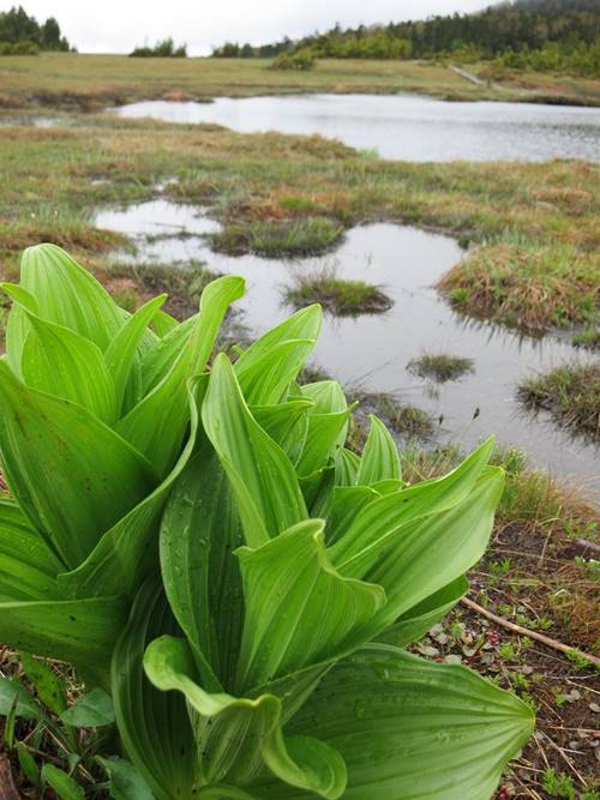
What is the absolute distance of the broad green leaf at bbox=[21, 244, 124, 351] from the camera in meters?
1.20

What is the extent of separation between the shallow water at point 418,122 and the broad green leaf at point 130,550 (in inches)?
918

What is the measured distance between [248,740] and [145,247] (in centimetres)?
1001

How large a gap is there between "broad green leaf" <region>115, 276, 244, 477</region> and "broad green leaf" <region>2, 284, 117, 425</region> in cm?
7

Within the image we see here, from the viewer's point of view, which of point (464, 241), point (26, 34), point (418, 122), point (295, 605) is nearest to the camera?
point (295, 605)

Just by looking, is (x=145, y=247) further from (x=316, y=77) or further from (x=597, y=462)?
(x=316, y=77)

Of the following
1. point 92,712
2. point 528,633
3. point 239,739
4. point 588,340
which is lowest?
point 588,340

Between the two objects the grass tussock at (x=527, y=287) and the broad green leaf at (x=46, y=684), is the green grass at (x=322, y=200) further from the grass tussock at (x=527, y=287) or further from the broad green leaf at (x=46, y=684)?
the broad green leaf at (x=46, y=684)

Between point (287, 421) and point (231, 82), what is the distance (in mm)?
69009

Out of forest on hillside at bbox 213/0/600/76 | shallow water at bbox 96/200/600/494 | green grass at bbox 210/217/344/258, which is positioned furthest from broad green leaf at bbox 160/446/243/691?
forest on hillside at bbox 213/0/600/76

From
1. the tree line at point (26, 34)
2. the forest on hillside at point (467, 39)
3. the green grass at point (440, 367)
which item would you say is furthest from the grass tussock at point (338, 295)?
the forest on hillside at point (467, 39)

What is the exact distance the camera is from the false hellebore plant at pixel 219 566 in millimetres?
977

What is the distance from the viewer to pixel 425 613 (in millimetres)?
1201

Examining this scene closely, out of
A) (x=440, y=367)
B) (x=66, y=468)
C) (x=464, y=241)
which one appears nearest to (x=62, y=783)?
(x=66, y=468)

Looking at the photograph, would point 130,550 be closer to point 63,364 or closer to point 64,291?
point 63,364
